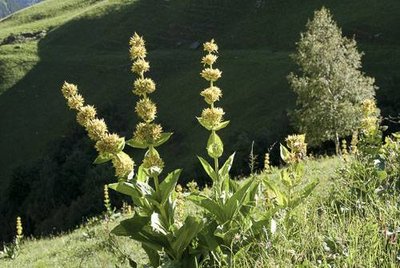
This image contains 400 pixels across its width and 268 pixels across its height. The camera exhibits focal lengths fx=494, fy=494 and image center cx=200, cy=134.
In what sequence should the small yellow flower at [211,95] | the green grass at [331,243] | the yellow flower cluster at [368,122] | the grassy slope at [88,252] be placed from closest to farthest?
the green grass at [331,243] → the small yellow flower at [211,95] → the yellow flower cluster at [368,122] → the grassy slope at [88,252]

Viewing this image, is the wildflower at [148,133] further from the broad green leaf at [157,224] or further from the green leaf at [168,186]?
the broad green leaf at [157,224]

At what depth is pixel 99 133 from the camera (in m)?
5.14

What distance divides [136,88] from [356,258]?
110 inches

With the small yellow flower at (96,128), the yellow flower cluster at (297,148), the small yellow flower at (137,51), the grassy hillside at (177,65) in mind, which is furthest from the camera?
the grassy hillside at (177,65)

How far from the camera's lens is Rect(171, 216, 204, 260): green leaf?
530 centimetres

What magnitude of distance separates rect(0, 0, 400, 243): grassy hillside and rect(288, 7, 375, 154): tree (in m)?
12.8

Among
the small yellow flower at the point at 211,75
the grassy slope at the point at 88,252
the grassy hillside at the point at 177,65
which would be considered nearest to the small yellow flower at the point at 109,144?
the small yellow flower at the point at 211,75

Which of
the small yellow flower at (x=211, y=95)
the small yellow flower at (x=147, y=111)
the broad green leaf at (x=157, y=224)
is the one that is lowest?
the broad green leaf at (x=157, y=224)

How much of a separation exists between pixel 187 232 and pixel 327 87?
35.4 metres

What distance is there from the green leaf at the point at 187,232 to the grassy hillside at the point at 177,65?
46.9 metres

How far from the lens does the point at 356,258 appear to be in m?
4.24

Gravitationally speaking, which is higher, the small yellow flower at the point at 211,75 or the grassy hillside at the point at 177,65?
the small yellow flower at the point at 211,75

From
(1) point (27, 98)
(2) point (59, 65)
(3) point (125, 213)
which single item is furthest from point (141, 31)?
(3) point (125, 213)

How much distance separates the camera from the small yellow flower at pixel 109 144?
16.7 ft
